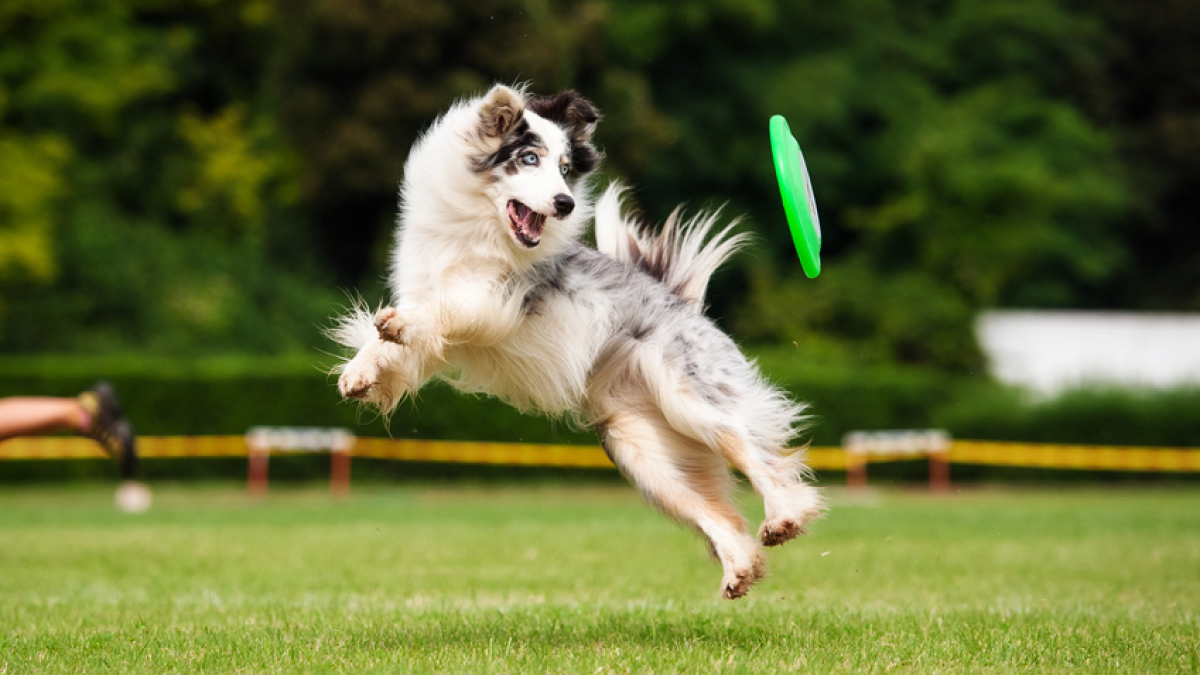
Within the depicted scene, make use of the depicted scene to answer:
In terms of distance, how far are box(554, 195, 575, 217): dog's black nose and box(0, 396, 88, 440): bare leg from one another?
4173 mm

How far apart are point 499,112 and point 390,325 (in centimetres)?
115

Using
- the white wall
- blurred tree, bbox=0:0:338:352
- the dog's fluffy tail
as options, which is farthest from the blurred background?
the dog's fluffy tail

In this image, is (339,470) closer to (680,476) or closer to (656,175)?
(656,175)

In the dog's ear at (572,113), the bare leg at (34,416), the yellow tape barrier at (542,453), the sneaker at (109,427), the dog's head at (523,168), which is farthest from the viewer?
the yellow tape barrier at (542,453)

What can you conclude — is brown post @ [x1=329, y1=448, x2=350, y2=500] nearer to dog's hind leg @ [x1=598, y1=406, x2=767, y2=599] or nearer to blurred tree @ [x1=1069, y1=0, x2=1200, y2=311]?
dog's hind leg @ [x1=598, y1=406, x2=767, y2=599]

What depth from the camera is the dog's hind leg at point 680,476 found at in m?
5.83

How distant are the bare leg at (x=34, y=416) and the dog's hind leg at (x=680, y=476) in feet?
13.0

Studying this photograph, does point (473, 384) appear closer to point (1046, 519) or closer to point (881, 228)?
point (1046, 519)

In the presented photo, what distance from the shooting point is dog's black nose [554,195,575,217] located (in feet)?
19.4

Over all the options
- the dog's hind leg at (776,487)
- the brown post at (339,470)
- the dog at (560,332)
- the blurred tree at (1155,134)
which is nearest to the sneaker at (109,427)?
the dog at (560,332)

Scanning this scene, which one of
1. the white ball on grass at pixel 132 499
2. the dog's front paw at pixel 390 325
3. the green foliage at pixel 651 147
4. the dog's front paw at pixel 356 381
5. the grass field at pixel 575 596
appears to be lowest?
the white ball on grass at pixel 132 499

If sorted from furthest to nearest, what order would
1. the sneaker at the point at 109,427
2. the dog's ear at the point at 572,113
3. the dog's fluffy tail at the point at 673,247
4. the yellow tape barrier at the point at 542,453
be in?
the yellow tape barrier at the point at 542,453, the sneaker at the point at 109,427, the dog's fluffy tail at the point at 673,247, the dog's ear at the point at 572,113

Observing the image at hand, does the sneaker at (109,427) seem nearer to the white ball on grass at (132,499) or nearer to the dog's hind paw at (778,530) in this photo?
the dog's hind paw at (778,530)

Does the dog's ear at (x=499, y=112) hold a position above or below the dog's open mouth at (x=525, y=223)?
above
